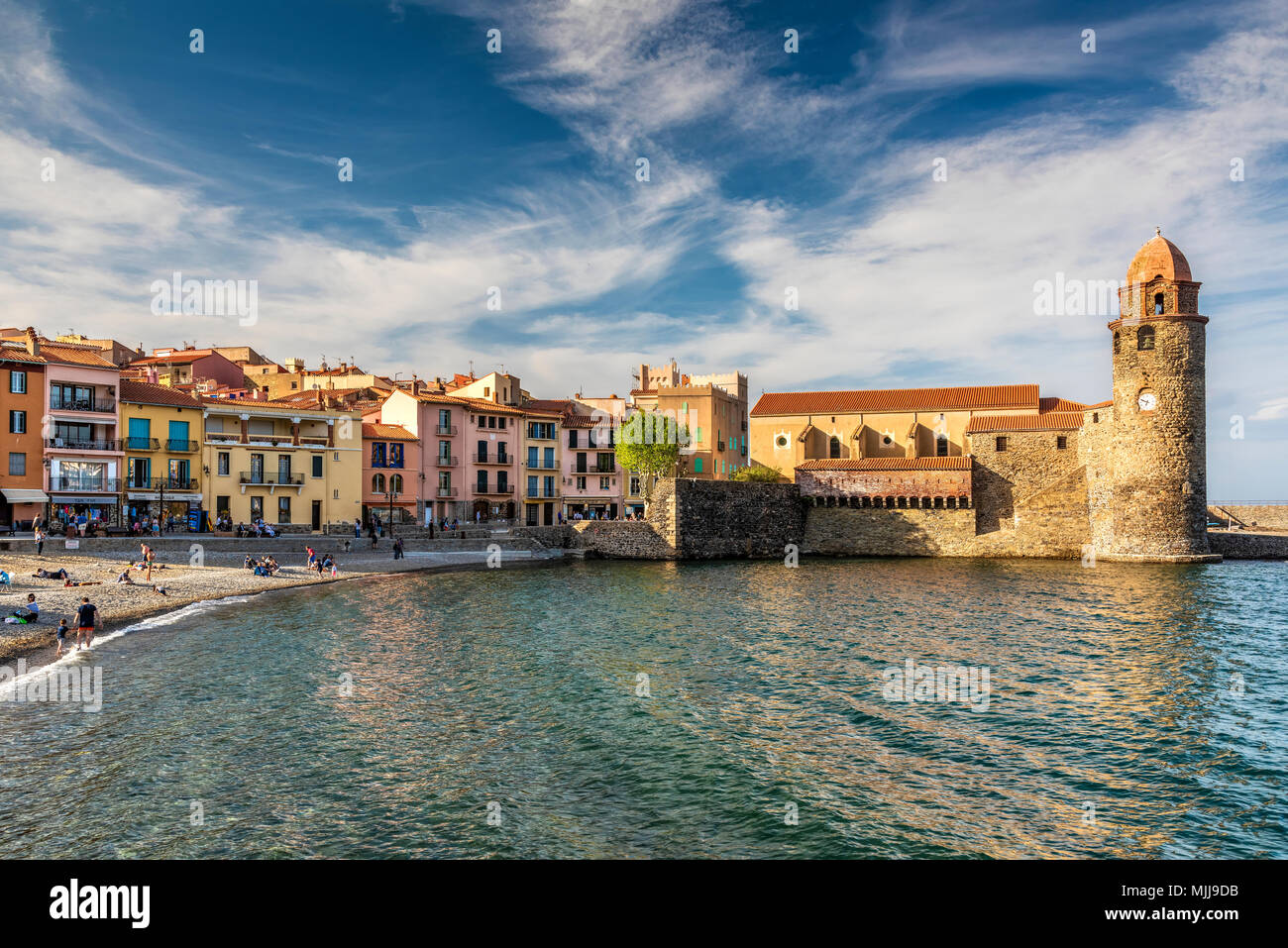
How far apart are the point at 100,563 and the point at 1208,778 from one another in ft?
133

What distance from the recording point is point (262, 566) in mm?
39656

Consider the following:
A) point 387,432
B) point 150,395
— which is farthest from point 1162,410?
point 150,395

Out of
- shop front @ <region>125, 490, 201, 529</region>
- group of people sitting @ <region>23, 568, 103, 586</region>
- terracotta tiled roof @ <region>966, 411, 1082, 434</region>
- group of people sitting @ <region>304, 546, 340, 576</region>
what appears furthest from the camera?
terracotta tiled roof @ <region>966, 411, 1082, 434</region>

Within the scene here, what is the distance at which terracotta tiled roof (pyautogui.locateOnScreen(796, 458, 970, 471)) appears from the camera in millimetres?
56781

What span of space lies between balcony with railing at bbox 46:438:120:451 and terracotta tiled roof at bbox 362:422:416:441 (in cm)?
1603

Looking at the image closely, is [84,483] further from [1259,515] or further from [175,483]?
[1259,515]

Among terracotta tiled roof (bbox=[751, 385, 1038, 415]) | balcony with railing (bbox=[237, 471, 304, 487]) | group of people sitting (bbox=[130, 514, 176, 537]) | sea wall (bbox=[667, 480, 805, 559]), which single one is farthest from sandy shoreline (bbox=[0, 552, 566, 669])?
terracotta tiled roof (bbox=[751, 385, 1038, 415])

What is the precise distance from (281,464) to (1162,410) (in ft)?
179

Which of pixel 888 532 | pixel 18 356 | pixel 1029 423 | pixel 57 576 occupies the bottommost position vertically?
pixel 57 576

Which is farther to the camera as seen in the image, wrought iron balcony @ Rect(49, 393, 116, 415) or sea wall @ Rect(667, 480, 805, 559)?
sea wall @ Rect(667, 480, 805, 559)

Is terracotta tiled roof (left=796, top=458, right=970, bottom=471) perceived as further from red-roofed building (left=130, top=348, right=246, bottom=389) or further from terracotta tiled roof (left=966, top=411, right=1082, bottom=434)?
red-roofed building (left=130, top=348, right=246, bottom=389)

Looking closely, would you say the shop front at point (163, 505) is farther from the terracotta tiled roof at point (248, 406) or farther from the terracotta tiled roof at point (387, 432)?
the terracotta tiled roof at point (387, 432)

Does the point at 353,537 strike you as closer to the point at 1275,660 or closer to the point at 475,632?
the point at 475,632

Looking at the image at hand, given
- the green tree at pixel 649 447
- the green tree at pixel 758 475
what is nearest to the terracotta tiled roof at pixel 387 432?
the green tree at pixel 649 447
